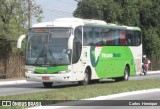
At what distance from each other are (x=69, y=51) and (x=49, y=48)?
3.44 feet

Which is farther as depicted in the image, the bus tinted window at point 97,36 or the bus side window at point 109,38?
the bus side window at point 109,38

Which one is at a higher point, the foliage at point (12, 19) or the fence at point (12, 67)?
the foliage at point (12, 19)

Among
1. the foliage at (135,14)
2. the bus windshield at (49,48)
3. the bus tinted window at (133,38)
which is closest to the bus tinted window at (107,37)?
the bus tinted window at (133,38)

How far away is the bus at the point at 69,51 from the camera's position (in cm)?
2542

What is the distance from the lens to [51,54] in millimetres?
25531

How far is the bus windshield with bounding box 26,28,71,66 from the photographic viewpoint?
25438 mm

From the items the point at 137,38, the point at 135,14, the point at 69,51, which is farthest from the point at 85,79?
the point at 135,14

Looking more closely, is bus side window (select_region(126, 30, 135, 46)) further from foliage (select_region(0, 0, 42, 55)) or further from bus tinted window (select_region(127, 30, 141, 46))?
foliage (select_region(0, 0, 42, 55))

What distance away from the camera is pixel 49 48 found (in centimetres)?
2555

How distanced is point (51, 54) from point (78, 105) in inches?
364

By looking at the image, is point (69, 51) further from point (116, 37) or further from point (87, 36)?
point (116, 37)

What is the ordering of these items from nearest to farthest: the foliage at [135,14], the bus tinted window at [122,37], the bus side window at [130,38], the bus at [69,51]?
the bus at [69,51] → the bus tinted window at [122,37] → the bus side window at [130,38] → the foliage at [135,14]

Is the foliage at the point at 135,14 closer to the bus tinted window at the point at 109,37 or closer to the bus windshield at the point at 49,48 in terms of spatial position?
the bus tinted window at the point at 109,37

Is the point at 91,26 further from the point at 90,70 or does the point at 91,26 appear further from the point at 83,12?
the point at 83,12
